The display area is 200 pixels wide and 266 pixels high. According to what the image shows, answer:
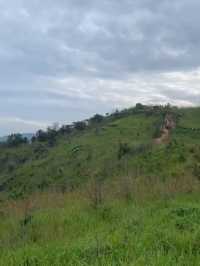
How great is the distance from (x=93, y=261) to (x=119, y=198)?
13.1ft

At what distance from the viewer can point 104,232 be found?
5.96 m

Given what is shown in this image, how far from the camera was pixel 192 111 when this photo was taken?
181 feet

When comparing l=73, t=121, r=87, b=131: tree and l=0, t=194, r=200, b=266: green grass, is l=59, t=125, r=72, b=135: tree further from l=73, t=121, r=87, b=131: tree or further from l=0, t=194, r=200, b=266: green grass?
l=0, t=194, r=200, b=266: green grass

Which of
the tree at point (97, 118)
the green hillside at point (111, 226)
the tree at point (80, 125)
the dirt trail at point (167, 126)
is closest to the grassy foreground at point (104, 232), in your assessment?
the green hillside at point (111, 226)

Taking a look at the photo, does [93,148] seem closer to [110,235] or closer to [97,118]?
[97,118]

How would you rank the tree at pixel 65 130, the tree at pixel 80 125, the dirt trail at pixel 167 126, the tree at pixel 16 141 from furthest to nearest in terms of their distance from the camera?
the tree at pixel 16 141
the tree at pixel 65 130
the tree at pixel 80 125
the dirt trail at pixel 167 126

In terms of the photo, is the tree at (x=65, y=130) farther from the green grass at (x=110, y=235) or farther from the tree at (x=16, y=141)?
the green grass at (x=110, y=235)

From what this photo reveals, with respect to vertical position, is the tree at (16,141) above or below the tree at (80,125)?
below

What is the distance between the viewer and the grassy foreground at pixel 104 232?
4.80 meters

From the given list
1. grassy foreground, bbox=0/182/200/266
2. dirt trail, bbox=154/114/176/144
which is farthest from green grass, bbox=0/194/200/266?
dirt trail, bbox=154/114/176/144

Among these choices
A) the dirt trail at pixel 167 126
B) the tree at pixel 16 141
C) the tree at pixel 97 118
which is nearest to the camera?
the dirt trail at pixel 167 126

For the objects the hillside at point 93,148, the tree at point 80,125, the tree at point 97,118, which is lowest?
the hillside at point 93,148

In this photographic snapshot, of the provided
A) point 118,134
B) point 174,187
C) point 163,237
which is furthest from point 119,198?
point 118,134

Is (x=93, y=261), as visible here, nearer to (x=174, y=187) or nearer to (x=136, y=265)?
(x=136, y=265)
